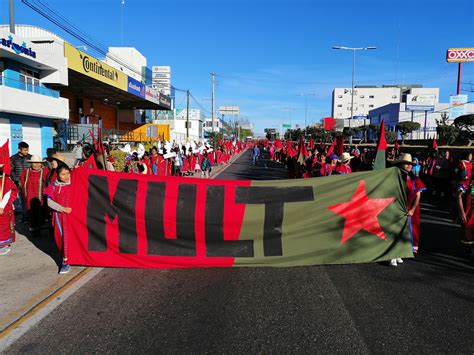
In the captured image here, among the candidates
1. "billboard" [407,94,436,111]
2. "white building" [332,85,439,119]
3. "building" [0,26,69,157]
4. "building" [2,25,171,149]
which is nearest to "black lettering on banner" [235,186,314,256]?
"building" [2,25,171,149]

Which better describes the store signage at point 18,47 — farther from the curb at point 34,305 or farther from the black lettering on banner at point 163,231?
the curb at point 34,305

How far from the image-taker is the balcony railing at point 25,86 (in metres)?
19.0

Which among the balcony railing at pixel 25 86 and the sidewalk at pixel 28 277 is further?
the balcony railing at pixel 25 86

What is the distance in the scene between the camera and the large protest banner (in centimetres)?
505

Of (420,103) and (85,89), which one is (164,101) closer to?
(85,89)

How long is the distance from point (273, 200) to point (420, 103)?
230ft

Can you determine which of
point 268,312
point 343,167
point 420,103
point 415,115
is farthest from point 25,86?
point 415,115

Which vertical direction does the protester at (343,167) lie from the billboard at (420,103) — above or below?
below

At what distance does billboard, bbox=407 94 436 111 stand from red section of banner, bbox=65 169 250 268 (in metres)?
68.9

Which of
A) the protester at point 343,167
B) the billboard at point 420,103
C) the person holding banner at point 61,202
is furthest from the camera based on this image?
the billboard at point 420,103

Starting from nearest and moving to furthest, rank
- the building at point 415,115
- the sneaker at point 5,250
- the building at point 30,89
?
the sneaker at point 5,250, the building at point 30,89, the building at point 415,115

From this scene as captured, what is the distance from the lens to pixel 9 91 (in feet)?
60.2

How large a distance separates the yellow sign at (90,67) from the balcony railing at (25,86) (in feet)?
6.76

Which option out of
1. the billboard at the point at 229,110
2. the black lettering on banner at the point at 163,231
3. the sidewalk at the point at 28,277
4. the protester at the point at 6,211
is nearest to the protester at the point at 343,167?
the black lettering on banner at the point at 163,231
